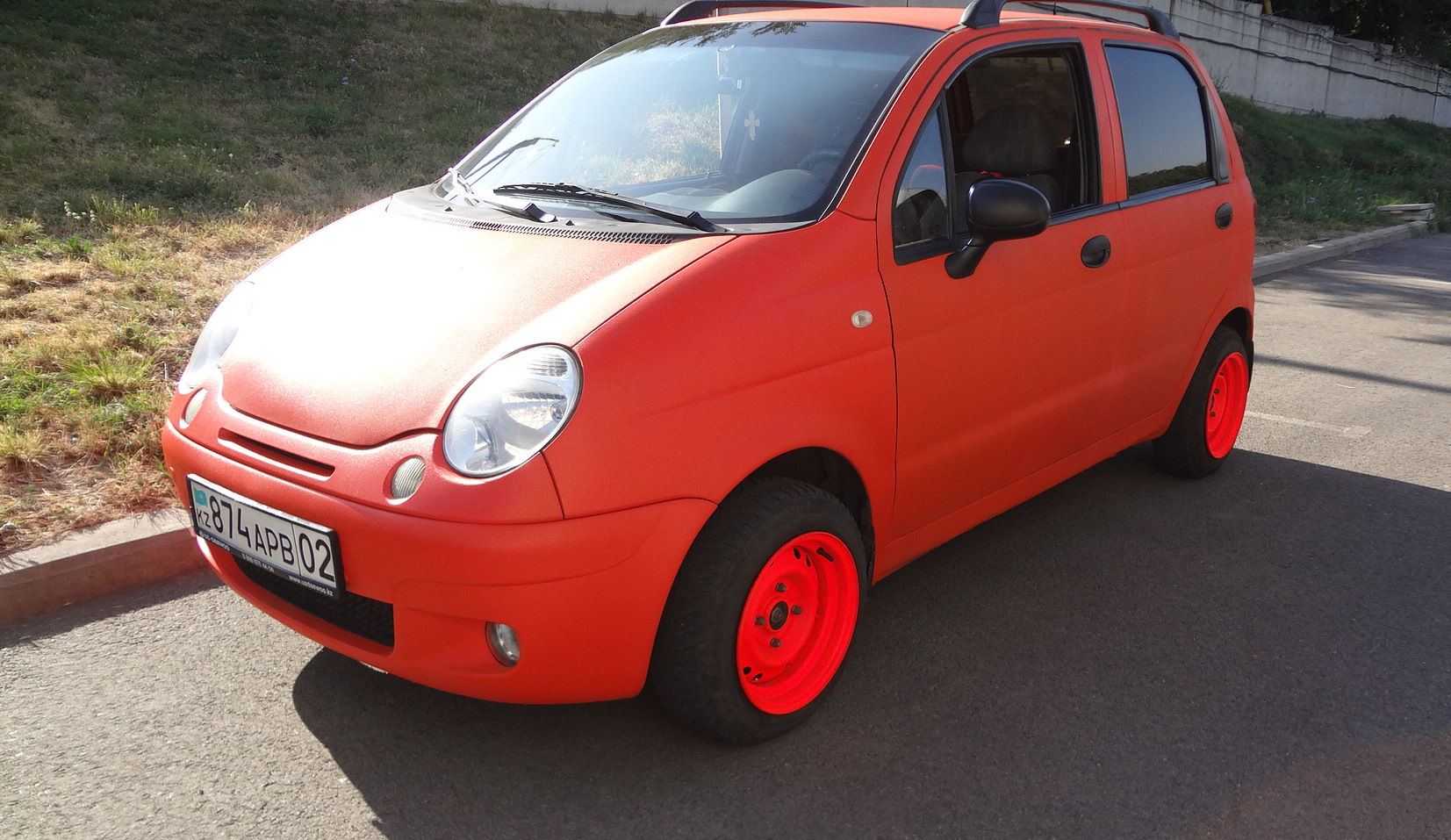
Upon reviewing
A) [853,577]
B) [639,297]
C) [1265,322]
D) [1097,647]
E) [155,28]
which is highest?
[155,28]

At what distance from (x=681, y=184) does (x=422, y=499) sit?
1247 millimetres

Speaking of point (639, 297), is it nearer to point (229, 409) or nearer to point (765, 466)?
point (765, 466)

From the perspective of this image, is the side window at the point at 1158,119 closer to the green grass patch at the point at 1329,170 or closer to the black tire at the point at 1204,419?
the black tire at the point at 1204,419

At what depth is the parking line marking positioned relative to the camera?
552cm

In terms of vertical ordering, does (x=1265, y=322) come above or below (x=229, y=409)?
below

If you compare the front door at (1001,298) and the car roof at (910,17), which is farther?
the car roof at (910,17)

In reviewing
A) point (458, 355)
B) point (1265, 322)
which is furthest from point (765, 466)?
point (1265, 322)

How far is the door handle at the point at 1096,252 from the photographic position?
355cm

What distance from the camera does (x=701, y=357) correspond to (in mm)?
2473

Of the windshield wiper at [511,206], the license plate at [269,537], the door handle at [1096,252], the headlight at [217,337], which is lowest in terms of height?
the license plate at [269,537]

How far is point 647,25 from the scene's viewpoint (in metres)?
15.7

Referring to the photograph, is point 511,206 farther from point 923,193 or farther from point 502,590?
point 502,590

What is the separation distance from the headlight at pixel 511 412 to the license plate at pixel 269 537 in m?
0.34

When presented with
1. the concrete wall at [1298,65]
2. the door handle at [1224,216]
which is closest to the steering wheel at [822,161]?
the door handle at [1224,216]
